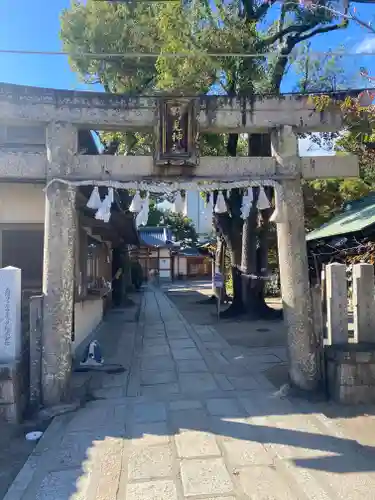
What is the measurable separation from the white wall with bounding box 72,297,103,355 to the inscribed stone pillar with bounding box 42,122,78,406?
9.64 ft

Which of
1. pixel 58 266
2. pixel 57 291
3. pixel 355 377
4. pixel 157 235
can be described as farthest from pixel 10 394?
pixel 157 235

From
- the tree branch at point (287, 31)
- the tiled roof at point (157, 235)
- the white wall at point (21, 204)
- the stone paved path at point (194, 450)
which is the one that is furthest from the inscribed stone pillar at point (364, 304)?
the tiled roof at point (157, 235)

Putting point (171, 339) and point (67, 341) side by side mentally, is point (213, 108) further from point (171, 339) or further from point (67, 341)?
point (171, 339)

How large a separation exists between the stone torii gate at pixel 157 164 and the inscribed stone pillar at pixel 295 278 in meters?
0.02

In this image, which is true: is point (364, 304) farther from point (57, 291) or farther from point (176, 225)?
point (176, 225)

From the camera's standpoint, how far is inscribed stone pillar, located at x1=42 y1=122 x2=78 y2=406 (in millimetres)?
6371

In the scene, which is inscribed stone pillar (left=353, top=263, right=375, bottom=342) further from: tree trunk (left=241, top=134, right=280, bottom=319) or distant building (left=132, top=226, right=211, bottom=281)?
distant building (left=132, top=226, right=211, bottom=281)

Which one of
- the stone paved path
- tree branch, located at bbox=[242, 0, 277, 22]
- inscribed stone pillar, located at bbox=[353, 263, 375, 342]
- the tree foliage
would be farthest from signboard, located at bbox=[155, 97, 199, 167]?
the tree foliage

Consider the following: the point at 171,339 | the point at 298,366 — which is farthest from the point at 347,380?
the point at 171,339

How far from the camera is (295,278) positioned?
6859mm

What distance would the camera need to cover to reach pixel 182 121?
6809 millimetres

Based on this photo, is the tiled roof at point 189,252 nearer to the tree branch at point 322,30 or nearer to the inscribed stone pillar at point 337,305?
the tree branch at point 322,30

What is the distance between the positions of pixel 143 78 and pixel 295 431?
12222mm

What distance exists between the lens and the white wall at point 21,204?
903 centimetres
